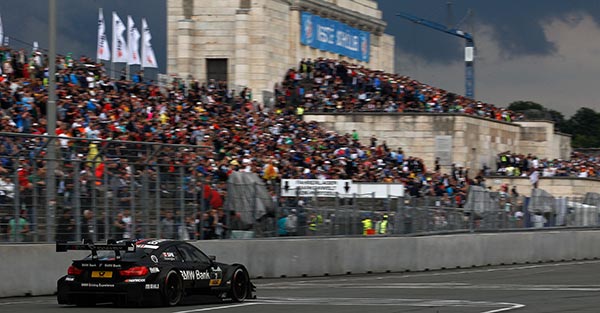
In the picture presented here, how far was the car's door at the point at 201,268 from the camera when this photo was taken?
62.3 feet

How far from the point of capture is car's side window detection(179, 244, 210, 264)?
62.6ft

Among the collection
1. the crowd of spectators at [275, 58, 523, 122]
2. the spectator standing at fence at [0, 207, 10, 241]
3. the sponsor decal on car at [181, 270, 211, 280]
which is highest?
the crowd of spectators at [275, 58, 523, 122]

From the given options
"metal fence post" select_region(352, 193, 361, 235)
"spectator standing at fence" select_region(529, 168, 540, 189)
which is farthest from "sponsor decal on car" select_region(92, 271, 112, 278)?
"spectator standing at fence" select_region(529, 168, 540, 189)

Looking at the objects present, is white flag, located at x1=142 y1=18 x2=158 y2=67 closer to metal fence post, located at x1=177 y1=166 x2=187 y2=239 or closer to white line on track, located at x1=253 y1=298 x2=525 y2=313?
metal fence post, located at x1=177 y1=166 x2=187 y2=239

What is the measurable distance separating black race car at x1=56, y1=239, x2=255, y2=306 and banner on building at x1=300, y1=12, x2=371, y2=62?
4378 centimetres

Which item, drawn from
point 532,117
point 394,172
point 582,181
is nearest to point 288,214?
point 394,172

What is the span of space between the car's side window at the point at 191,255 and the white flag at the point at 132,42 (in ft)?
114

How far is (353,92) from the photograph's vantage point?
59.3 m

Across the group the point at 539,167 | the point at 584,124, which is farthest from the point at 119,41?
the point at 584,124

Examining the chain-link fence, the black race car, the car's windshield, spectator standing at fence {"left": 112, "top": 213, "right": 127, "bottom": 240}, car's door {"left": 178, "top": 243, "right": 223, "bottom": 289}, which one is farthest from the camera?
Result: spectator standing at fence {"left": 112, "top": 213, "right": 127, "bottom": 240}

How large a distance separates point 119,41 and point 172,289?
35.8m

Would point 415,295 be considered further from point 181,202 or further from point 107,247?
point 107,247

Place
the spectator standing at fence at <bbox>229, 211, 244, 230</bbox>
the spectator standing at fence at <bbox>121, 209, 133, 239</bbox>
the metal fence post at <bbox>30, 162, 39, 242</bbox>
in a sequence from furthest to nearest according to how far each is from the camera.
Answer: the spectator standing at fence at <bbox>229, 211, 244, 230</bbox> → the spectator standing at fence at <bbox>121, 209, 133, 239</bbox> → the metal fence post at <bbox>30, 162, 39, 242</bbox>

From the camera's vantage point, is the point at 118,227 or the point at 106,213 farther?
the point at 118,227
